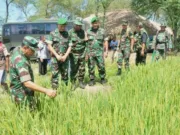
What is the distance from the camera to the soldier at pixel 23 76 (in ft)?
12.6

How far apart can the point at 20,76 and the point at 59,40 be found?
3.11 meters

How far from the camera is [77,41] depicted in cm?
760

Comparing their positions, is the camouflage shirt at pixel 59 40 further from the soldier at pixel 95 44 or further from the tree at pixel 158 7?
the tree at pixel 158 7

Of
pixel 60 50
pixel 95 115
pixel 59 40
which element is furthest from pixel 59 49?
pixel 95 115

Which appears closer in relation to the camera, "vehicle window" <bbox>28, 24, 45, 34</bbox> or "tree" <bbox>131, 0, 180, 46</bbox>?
"vehicle window" <bbox>28, 24, 45, 34</bbox>

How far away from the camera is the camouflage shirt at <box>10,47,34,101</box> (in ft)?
12.7

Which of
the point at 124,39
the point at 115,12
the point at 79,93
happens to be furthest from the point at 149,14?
the point at 79,93

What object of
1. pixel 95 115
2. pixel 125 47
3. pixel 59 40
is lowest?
pixel 95 115

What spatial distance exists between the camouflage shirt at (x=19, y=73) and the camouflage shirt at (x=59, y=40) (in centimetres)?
281

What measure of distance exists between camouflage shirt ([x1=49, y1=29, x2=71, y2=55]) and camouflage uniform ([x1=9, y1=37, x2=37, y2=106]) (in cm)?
281

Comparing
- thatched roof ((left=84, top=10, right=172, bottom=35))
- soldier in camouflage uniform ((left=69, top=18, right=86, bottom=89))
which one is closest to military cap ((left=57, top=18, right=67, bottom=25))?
soldier in camouflage uniform ((left=69, top=18, right=86, bottom=89))

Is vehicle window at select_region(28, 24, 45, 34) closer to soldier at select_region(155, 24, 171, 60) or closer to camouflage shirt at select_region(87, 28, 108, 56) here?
soldier at select_region(155, 24, 171, 60)

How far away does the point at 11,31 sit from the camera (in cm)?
1958

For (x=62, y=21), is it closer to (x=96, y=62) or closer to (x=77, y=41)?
(x=77, y=41)
